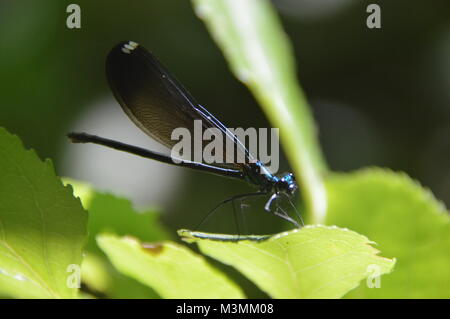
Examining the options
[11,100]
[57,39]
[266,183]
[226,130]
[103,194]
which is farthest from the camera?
[57,39]

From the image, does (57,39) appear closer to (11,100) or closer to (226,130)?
(11,100)

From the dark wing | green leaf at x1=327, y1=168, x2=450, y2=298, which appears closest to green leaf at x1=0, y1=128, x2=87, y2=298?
green leaf at x1=327, y1=168, x2=450, y2=298

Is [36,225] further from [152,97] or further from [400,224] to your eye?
[152,97]

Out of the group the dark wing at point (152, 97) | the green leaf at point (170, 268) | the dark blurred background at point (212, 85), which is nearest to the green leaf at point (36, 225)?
the green leaf at point (170, 268)

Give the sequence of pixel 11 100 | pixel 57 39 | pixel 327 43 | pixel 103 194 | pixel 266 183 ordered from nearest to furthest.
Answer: pixel 103 194 < pixel 266 183 < pixel 11 100 < pixel 57 39 < pixel 327 43

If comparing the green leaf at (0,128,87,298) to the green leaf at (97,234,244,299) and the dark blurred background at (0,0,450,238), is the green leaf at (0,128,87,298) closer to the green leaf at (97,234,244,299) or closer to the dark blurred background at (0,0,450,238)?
the green leaf at (97,234,244,299)
